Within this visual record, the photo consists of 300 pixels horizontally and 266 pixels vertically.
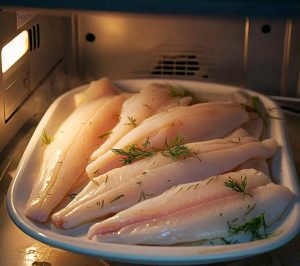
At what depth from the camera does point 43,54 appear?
134cm

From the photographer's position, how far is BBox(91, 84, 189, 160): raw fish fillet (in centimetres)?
106

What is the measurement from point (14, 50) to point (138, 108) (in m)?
0.25

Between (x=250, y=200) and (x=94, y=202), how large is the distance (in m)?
0.21

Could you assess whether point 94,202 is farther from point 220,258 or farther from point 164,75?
point 164,75

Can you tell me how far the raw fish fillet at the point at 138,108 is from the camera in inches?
41.7

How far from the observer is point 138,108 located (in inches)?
44.8

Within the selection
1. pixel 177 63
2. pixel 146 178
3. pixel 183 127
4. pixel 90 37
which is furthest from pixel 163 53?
pixel 146 178

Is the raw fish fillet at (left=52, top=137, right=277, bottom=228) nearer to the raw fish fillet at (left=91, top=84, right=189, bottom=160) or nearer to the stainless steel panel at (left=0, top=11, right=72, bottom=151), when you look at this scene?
the raw fish fillet at (left=91, top=84, right=189, bottom=160)

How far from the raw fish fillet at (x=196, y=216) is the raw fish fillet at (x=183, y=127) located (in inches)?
5.7

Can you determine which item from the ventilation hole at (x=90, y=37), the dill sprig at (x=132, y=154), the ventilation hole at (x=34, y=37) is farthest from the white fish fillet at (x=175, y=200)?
the ventilation hole at (x=90, y=37)

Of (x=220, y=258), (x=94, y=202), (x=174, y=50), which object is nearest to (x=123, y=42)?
(x=174, y=50)

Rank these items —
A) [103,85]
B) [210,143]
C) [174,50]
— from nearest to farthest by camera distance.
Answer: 1. [210,143]
2. [103,85]
3. [174,50]

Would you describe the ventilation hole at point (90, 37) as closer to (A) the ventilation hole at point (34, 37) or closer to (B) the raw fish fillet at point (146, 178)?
(A) the ventilation hole at point (34, 37)

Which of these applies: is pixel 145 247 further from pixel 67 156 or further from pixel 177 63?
pixel 177 63
